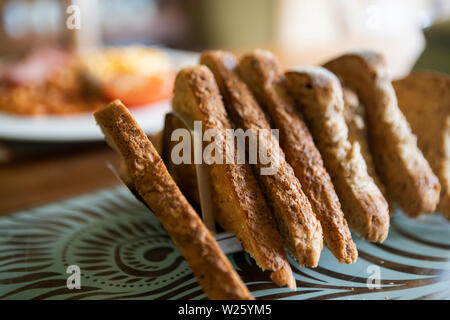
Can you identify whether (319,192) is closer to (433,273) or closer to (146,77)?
(433,273)

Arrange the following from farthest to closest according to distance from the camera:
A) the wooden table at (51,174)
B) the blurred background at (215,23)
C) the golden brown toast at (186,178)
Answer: the blurred background at (215,23) → the wooden table at (51,174) → the golden brown toast at (186,178)

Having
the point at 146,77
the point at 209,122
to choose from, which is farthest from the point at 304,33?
the point at 209,122

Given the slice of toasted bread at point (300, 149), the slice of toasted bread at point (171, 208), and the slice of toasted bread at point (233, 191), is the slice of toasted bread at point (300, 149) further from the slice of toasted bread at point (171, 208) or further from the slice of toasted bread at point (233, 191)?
the slice of toasted bread at point (171, 208)

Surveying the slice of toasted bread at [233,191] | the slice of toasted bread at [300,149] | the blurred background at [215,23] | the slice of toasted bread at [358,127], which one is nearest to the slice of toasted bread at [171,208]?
the slice of toasted bread at [233,191]

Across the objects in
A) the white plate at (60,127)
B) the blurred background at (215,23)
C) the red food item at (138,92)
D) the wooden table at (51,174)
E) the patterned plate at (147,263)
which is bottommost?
the patterned plate at (147,263)

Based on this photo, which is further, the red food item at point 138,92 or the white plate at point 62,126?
the red food item at point 138,92

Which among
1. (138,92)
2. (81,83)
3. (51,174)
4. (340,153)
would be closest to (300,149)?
(340,153)

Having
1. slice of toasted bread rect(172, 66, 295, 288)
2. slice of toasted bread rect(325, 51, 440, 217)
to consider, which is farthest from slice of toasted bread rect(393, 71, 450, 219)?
slice of toasted bread rect(172, 66, 295, 288)
